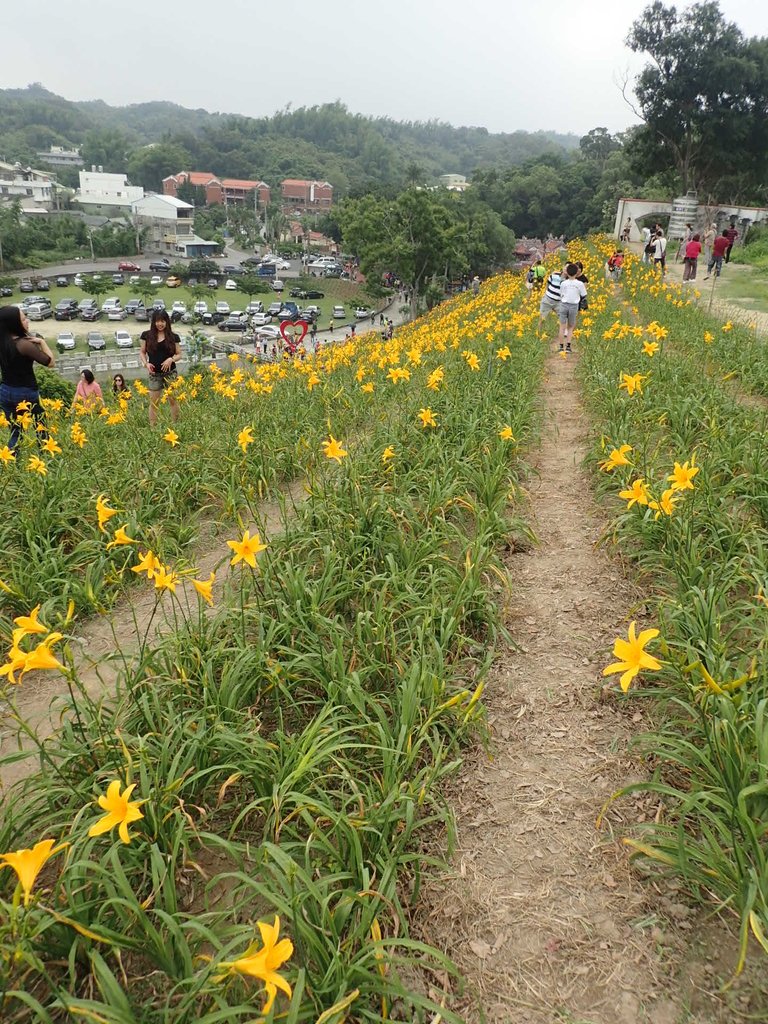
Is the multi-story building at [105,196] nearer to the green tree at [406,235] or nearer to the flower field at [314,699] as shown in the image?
the green tree at [406,235]

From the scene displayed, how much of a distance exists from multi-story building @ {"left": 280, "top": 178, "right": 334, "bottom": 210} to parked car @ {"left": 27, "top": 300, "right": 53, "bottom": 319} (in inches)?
2909

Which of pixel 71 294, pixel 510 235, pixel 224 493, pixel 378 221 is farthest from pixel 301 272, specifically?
pixel 224 493

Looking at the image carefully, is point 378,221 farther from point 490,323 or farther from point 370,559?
point 370,559

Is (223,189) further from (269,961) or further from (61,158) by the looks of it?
(269,961)

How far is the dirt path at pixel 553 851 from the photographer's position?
155cm

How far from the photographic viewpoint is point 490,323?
8.48m

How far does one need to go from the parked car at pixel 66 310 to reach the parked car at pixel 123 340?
984 centimetres

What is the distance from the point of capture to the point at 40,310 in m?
44.2

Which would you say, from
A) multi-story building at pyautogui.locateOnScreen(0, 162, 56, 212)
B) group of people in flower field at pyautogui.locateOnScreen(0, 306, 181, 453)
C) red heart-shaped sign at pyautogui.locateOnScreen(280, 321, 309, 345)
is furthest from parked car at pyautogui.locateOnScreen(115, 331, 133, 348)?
multi-story building at pyautogui.locateOnScreen(0, 162, 56, 212)

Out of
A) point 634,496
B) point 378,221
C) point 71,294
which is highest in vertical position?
point 378,221

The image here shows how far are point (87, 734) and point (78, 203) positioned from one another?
109980 mm

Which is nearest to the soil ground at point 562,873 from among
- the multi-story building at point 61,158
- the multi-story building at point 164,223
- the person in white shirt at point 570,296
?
the person in white shirt at point 570,296

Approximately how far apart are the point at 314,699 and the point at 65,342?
39.5 meters

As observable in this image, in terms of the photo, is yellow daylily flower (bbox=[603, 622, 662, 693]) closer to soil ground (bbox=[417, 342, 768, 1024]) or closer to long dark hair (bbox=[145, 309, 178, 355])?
soil ground (bbox=[417, 342, 768, 1024])
